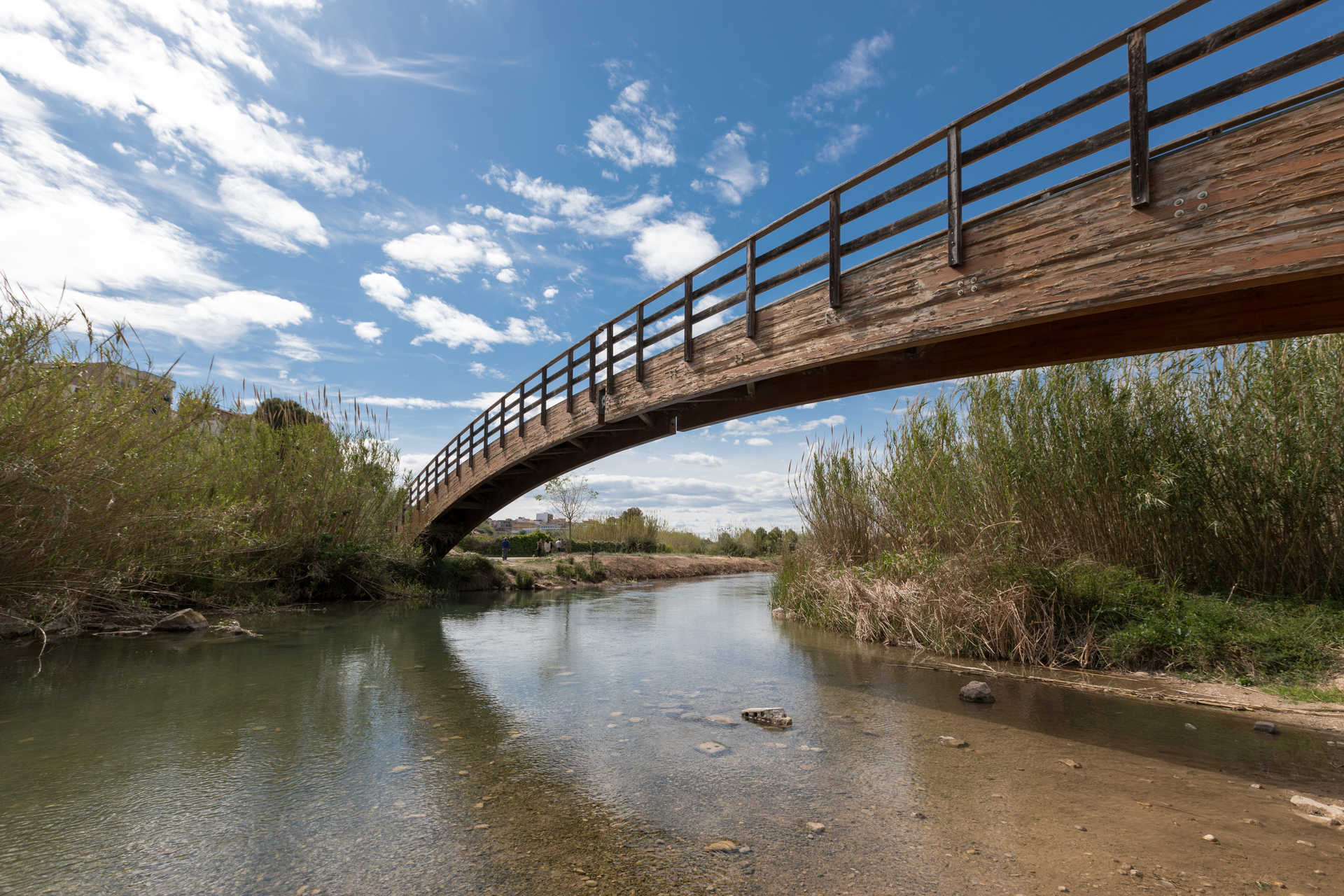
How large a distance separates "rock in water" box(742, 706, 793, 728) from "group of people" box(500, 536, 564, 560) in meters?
22.7

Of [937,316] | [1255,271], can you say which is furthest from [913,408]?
Result: [1255,271]

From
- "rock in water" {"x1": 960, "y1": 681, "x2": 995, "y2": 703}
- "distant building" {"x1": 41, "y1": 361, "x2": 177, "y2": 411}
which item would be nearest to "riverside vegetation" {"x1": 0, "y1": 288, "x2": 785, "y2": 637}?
"distant building" {"x1": 41, "y1": 361, "x2": 177, "y2": 411}

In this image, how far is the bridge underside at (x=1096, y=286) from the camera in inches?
150

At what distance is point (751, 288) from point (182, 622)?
406 inches

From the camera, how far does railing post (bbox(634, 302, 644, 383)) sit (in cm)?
1031

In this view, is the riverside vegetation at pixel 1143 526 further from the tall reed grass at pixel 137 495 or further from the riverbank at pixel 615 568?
the riverbank at pixel 615 568

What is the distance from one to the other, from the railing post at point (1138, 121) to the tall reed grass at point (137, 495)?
9.85 meters

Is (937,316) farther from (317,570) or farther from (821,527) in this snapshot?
(317,570)

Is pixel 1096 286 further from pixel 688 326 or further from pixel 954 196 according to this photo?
pixel 688 326

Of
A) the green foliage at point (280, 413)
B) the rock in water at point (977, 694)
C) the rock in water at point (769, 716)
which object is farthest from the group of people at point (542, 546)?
the rock in water at point (977, 694)

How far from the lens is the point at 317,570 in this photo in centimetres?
1516

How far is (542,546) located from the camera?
1198 inches

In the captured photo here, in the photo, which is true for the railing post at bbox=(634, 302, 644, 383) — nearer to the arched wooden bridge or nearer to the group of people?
the arched wooden bridge

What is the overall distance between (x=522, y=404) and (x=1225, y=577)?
13155 mm
